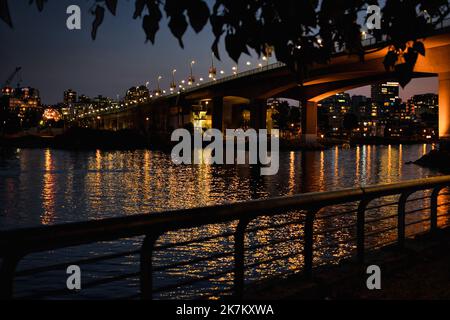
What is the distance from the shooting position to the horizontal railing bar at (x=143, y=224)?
153 inches

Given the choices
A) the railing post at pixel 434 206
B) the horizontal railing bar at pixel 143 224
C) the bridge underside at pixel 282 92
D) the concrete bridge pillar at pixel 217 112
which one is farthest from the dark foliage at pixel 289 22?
the concrete bridge pillar at pixel 217 112

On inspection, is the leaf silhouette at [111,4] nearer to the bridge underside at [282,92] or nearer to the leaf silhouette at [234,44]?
the leaf silhouette at [234,44]

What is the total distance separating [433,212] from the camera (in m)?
10.3

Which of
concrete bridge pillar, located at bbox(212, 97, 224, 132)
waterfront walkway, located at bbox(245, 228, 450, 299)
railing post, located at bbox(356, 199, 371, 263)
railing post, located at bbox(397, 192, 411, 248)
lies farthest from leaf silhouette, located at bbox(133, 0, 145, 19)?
concrete bridge pillar, located at bbox(212, 97, 224, 132)

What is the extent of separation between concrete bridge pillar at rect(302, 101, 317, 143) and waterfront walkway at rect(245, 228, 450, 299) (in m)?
109

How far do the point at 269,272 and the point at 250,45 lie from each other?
32.6ft

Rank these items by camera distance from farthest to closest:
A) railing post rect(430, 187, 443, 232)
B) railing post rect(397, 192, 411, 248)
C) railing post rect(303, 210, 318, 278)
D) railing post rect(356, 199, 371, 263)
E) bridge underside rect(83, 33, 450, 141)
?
bridge underside rect(83, 33, 450, 141) < railing post rect(430, 187, 443, 232) < railing post rect(397, 192, 411, 248) < railing post rect(356, 199, 371, 263) < railing post rect(303, 210, 318, 278)

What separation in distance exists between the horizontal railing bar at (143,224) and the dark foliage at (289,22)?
1.42 meters

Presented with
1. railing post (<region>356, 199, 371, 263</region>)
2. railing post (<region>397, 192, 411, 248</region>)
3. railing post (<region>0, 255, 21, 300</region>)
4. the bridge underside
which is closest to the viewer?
railing post (<region>0, 255, 21, 300</region>)

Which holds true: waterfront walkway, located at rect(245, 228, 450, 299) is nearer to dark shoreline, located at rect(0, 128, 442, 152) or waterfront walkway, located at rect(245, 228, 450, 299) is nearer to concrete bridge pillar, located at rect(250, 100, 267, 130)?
concrete bridge pillar, located at rect(250, 100, 267, 130)

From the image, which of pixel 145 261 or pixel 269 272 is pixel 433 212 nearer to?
pixel 269 272

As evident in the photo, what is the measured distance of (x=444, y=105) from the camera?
221 feet

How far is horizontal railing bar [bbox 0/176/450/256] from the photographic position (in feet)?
12.8
